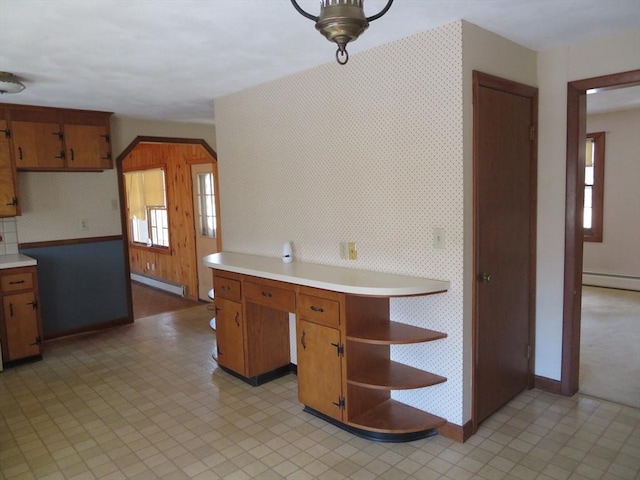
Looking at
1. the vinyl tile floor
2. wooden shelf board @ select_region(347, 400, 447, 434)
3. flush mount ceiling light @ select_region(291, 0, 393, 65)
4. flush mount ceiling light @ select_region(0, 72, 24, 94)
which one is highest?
flush mount ceiling light @ select_region(0, 72, 24, 94)

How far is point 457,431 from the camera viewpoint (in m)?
2.65

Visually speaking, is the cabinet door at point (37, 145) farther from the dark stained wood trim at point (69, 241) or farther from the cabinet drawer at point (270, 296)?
the cabinet drawer at point (270, 296)

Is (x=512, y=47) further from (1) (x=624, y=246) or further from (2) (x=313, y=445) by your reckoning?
(1) (x=624, y=246)

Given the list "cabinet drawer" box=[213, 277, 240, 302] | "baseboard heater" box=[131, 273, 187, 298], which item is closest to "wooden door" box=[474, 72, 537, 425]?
"cabinet drawer" box=[213, 277, 240, 302]

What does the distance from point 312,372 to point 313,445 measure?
1.38ft

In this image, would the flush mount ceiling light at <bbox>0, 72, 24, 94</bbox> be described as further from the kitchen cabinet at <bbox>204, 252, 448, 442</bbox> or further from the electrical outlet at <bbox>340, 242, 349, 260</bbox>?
the electrical outlet at <bbox>340, 242, 349, 260</bbox>

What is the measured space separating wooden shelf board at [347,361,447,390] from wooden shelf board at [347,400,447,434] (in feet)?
0.81

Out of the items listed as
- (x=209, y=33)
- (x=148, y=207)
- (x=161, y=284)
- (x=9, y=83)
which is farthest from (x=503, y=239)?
(x=148, y=207)

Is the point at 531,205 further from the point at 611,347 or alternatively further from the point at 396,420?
the point at 611,347

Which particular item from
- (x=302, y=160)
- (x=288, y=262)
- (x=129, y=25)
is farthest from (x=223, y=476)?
(x=129, y=25)

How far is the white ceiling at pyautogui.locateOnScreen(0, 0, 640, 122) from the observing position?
2.15m

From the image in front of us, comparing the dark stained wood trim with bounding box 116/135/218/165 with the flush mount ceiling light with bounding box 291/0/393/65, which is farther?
the dark stained wood trim with bounding box 116/135/218/165

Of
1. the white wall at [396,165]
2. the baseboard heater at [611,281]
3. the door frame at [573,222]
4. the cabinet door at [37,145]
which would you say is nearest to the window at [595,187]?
the baseboard heater at [611,281]

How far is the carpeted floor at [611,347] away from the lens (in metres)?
3.24
